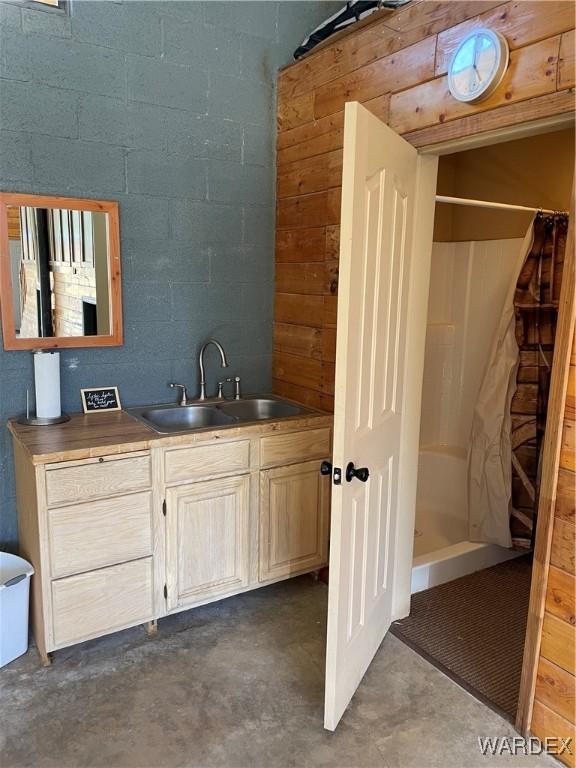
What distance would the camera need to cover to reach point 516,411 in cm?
297

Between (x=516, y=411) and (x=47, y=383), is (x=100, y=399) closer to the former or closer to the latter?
(x=47, y=383)

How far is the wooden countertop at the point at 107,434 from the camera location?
2.06 m

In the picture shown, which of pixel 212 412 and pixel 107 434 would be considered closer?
pixel 107 434

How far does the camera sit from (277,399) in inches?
117

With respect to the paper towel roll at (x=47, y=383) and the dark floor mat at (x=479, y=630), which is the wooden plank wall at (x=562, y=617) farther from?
the paper towel roll at (x=47, y=383)

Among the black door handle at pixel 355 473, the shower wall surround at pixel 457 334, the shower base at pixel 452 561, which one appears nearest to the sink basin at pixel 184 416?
the black door handle at pixel 355 473

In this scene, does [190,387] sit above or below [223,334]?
below

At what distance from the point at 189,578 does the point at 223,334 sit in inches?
47.6

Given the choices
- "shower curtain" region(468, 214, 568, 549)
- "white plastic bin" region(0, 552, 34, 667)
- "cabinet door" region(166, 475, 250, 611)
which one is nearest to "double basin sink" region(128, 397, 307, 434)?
"cabinet door" region(166, 475, 250, 611)

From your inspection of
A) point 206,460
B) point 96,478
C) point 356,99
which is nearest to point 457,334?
point 356,99

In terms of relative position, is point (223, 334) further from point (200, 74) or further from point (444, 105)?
point (444, 105)

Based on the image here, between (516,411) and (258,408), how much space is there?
1.35 m

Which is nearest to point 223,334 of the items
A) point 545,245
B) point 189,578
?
point 189,578

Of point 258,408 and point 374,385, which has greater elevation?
point 374,385
